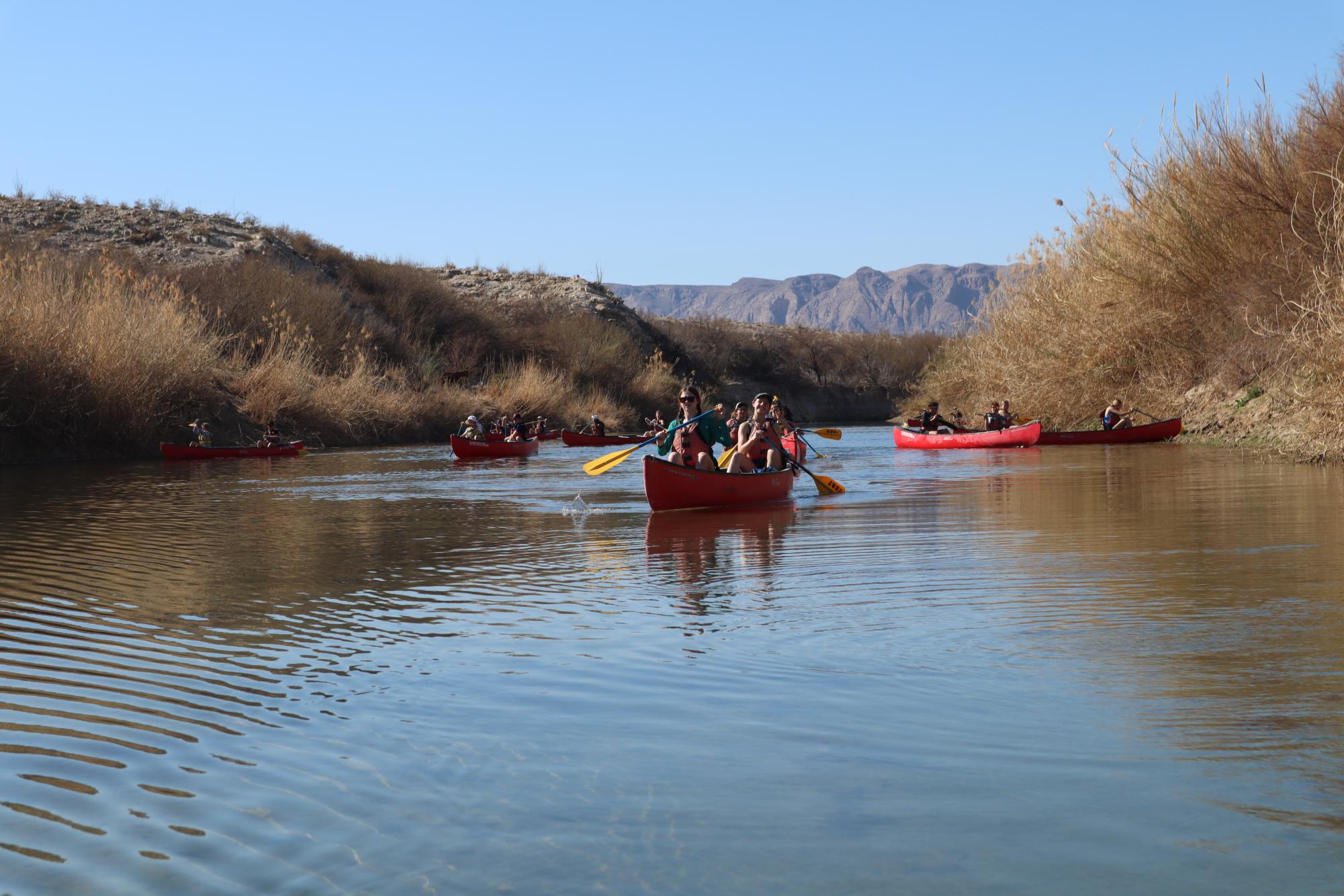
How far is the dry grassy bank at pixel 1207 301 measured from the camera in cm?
2020

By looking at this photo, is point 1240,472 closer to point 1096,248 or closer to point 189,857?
point 1096,248

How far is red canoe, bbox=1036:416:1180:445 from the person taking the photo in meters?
29.5

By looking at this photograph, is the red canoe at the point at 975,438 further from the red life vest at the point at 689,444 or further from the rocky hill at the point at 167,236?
the rocky hill at the point at 167,236

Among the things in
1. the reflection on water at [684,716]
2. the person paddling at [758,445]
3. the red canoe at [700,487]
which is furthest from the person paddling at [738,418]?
the reflection on water at [684,716]

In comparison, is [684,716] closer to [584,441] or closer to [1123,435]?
[1123,435]

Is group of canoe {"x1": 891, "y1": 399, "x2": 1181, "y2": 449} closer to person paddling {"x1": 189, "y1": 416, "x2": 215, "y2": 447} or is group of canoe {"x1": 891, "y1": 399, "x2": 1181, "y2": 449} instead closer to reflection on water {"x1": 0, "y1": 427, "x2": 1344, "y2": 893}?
person paddling {"x1": 189, "y1": 416, "x2": 215, "y2": 447}

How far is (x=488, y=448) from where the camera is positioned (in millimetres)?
30750

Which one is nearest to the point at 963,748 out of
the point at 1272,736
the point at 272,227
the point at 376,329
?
the point at 1272,736

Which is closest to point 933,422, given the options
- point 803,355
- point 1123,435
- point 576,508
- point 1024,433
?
point 1024,433

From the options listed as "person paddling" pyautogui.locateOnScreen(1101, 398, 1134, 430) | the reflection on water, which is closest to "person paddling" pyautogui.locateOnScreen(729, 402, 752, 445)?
the reflection on water

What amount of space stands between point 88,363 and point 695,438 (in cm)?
1802

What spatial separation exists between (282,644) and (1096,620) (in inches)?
177

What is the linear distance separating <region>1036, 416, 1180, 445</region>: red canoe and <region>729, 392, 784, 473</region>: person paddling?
14.8 meters

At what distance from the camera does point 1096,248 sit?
32.1 metres
